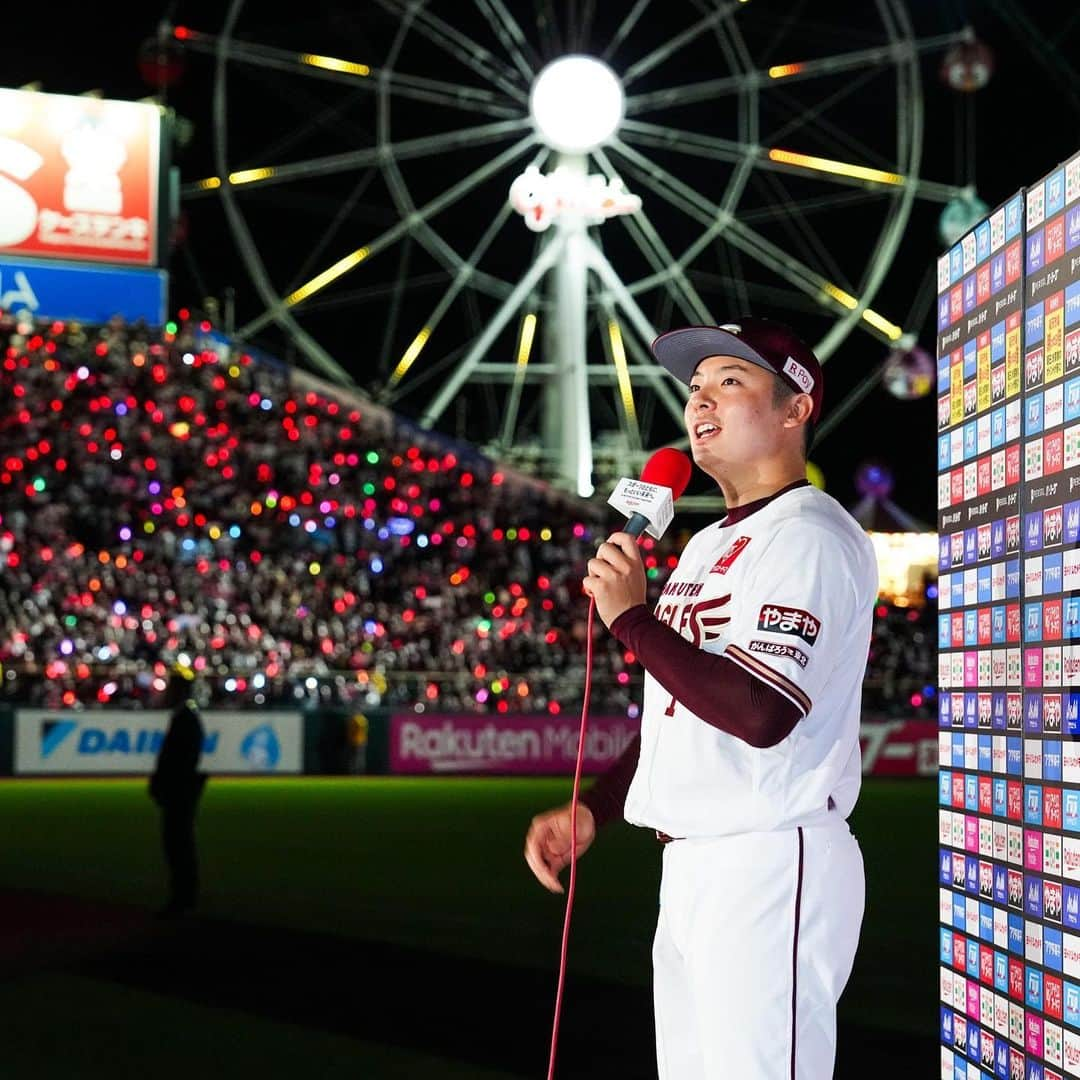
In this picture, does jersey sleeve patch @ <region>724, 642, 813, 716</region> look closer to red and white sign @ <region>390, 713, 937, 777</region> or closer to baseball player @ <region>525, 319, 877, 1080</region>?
baseball player @ <region>525, 319, 877, 1080</region>

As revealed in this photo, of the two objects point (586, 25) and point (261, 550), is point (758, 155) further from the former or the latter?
point (261, 550)

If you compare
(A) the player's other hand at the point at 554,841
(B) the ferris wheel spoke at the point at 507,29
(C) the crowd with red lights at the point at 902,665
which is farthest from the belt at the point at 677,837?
(B) the ferris wheel spoke at the point at 507,29

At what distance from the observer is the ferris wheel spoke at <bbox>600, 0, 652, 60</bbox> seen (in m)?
26.8

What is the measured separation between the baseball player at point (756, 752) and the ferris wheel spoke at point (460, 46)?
24364mm

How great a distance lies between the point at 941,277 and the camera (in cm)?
503

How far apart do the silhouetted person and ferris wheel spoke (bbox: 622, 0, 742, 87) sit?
1834 cm

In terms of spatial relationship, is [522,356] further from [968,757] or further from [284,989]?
[968,757]

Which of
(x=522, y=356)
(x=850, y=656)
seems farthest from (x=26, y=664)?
(x=850, y=656)

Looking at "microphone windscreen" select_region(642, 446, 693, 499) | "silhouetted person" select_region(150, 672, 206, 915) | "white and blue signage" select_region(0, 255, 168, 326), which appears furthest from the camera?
"white and blue signage" select_region(0, 255, 168, 326)

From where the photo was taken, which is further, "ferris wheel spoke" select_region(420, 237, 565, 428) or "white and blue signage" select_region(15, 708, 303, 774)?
"ferris wheel spoke" select_region(420, 237, 565, 428)

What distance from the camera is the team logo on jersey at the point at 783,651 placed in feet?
9.80

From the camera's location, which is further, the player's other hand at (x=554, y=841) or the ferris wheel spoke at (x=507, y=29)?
the ferris wheel spoke at (x=507, y=29)

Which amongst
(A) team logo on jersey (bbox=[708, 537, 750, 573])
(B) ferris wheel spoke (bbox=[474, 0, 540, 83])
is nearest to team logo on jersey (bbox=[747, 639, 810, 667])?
(A) team logo on jersey (bbox=[708, 537, 750, 573])

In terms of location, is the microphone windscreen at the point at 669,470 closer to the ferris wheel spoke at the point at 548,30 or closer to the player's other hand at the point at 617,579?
the player's other hand at the point at 617,579
